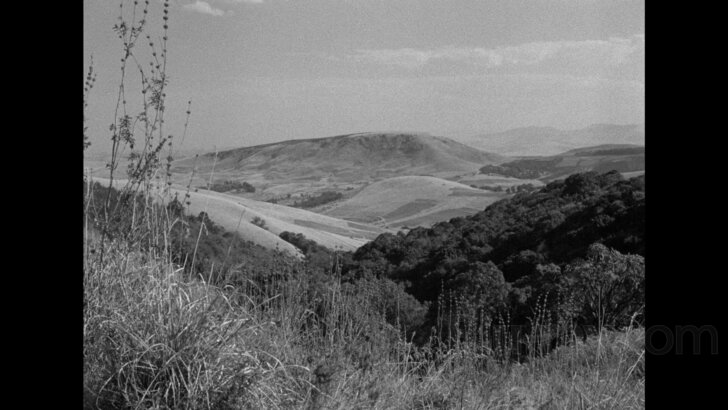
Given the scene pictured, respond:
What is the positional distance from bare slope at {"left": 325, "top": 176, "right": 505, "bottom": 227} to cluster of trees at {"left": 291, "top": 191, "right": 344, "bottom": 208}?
1.44 ft

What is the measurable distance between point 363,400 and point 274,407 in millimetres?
419

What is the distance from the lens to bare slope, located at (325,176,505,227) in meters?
14.0

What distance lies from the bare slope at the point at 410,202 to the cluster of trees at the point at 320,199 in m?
0.44

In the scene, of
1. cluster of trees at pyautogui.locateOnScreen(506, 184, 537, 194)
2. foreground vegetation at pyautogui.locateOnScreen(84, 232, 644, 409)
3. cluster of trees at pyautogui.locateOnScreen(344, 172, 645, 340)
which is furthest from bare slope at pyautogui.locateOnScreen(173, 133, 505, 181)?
foreground vegetation at pyautogui.locateOnScreen(84, 232, 644, 409)

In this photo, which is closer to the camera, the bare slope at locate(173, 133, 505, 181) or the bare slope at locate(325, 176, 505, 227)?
the bare slope at locate(325, 176, 505, 227)

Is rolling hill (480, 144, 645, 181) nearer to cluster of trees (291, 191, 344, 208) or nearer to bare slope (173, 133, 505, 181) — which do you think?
bare slope (173, 133, 505, 181)

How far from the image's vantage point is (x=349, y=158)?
1600 cm

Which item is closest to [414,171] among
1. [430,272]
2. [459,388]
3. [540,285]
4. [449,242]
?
[449,242]

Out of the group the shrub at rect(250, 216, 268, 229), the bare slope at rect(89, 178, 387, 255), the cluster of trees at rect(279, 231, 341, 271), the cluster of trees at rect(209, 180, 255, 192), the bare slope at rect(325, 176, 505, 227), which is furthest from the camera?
the cluster of trees at rect(209, 180, 255, 192)

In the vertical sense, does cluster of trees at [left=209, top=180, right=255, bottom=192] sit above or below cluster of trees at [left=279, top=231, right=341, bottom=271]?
above

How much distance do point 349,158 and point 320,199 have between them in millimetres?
1530
